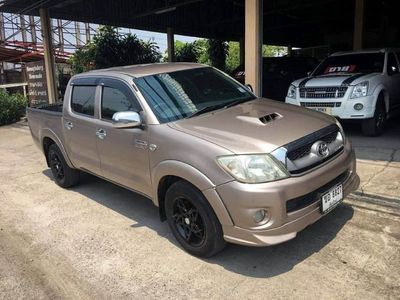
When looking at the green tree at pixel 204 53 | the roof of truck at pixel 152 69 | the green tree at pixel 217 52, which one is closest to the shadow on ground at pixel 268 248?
the roof of truck at pixel 152 69

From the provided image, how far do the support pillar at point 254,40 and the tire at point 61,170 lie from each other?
11.9 feet

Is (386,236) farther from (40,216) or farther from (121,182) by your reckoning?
(40,216)

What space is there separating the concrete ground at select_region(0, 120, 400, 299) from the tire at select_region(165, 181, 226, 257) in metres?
0.15

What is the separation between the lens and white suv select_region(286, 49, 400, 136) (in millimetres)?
7633

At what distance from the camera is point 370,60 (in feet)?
28.7

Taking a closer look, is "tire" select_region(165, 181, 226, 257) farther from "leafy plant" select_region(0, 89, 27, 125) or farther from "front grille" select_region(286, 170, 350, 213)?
"leafy plant" select_region(0, 89, 27, 125)

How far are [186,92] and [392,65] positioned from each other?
6.15 m

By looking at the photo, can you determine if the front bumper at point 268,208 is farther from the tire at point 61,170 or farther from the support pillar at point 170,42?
the support pillar at point 170,42

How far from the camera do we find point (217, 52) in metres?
24.6

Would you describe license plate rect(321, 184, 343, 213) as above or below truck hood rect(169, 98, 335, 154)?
below

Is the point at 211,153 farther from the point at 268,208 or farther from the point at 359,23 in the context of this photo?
the point at 359,23

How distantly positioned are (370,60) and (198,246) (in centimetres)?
669

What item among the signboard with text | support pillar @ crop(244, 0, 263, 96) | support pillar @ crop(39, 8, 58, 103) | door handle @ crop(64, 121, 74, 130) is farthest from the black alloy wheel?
the signboard with text

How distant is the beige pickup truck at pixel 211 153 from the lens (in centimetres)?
335
